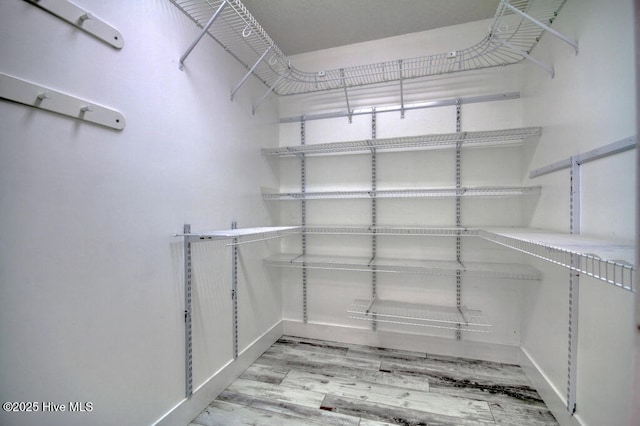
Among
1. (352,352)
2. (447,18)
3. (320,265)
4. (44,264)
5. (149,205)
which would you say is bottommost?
(352,352)

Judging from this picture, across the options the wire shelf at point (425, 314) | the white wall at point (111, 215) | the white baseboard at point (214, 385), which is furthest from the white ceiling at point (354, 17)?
the white baseboard at point (214, 385)

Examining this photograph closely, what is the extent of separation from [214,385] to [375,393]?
942 mm

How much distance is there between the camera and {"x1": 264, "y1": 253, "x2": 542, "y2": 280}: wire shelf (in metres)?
1.74

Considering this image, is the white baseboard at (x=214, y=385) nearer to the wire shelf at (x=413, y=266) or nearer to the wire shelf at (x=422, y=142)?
the wire shelf at (x=413, y=266)

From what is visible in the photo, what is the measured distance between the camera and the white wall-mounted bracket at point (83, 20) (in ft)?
2.78

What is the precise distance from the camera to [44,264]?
84 cm

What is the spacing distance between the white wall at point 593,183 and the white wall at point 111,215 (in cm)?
175

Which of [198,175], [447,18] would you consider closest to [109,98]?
[198,175]

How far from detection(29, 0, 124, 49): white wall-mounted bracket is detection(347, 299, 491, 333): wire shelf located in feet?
6.60

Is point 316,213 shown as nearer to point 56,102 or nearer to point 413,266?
point 413,266

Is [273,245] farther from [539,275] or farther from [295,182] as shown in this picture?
[539,275]

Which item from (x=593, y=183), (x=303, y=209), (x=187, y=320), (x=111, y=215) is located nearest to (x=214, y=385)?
(x=187, y=320)

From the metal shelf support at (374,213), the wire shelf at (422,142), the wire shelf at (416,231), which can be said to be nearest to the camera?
the wire shelf at (422,142)

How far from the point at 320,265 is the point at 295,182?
0.78m
